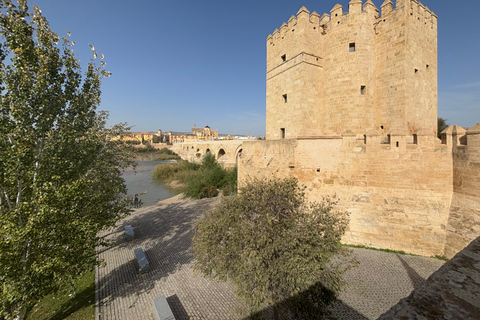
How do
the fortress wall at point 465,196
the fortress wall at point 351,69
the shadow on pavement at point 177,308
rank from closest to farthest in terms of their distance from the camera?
1. the shadow on pavement at point 177,308
2. the fortress wall at point 465,196
3. the fortress wall at point 351,69

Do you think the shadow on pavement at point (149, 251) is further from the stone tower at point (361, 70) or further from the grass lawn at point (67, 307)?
the stone tower at point (361, 70)

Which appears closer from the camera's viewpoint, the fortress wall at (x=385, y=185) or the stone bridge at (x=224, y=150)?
the fortress wall at (x=385, y=185)

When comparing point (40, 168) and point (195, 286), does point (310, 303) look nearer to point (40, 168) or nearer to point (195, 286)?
point (195, 286)

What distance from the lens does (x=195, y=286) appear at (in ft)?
20.7

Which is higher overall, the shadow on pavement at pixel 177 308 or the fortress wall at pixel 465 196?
the fortress wall at pixel 465 196

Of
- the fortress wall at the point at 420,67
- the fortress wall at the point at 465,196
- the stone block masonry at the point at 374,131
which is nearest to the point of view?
the fortress wall at the point at 465,196

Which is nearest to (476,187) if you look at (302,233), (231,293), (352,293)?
(352,293)

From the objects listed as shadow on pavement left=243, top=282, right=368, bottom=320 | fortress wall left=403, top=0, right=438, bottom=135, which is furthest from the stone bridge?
shadow on pavement left=243, top=282, right=368, bottom=320

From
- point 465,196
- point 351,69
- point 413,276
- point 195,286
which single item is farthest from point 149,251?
point 351,69

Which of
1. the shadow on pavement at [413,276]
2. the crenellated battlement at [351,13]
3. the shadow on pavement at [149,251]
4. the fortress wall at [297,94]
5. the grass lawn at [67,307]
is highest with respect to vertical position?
the crenellated battlement at [351,13]

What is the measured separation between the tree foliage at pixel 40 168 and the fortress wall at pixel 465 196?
10.4 m

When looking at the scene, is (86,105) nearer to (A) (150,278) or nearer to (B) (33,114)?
(B) (33,114)

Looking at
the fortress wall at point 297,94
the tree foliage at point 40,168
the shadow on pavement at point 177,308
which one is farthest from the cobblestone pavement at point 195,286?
the fortress wall at point 297,94

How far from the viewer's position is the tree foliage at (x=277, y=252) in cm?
370
